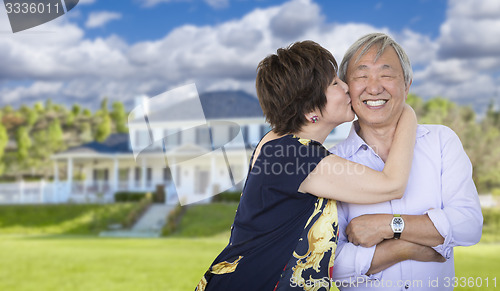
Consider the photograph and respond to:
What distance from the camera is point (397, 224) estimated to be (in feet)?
7.27

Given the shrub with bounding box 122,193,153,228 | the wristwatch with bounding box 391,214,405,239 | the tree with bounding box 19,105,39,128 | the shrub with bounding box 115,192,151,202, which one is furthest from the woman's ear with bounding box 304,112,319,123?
the tree with bounding box 19,105,39,128

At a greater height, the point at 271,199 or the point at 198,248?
the point at 271,199

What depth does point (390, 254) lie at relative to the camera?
2248 millimetres

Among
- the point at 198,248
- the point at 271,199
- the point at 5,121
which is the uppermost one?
the point at 5,121

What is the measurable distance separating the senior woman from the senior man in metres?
0.18

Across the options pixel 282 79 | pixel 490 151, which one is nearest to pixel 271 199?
pixel 282 79

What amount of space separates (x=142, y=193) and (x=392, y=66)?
81.6 feet

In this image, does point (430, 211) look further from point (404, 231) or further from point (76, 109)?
point (76, 109)

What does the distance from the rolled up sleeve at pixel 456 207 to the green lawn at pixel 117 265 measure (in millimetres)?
7043

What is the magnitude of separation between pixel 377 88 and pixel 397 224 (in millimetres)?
686

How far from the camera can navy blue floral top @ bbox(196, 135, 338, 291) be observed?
2088 mm

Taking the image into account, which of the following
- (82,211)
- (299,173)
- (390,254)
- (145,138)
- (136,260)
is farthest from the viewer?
(82,211)

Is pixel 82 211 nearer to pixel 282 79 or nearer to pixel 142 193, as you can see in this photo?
pixel 142 193

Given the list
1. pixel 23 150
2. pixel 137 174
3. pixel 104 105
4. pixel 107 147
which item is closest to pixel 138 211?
pixel 137 174
